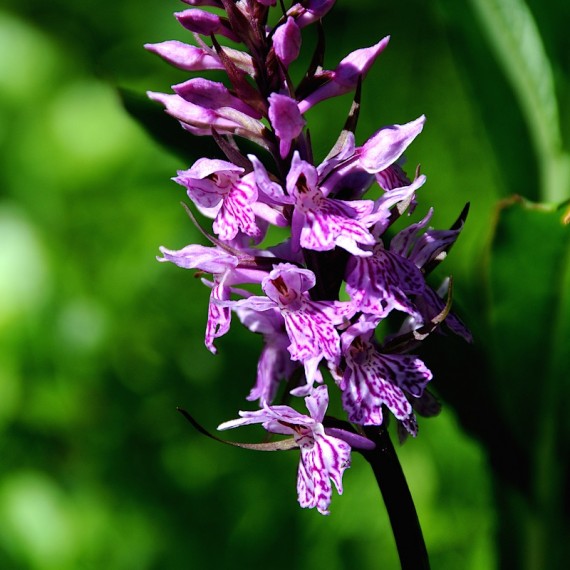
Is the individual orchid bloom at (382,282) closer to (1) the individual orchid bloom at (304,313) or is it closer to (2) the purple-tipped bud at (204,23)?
(1) the individual orchid bloom at (304,313)

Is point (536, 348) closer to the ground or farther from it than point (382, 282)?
closer to the ground

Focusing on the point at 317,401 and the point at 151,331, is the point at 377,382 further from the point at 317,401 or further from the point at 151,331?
the point at 151,331

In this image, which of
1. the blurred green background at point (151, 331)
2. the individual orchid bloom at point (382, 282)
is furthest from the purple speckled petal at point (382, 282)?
the blurred green background at point (151, 331)

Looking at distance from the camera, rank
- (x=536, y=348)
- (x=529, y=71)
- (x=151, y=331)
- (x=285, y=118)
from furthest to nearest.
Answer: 1. (x=151, y=331)
2. (x=529, y=71)
3. (x=536, y=348)
4. (x=285, y=118)

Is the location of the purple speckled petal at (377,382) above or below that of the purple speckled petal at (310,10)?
below

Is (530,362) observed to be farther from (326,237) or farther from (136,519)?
(136,519)

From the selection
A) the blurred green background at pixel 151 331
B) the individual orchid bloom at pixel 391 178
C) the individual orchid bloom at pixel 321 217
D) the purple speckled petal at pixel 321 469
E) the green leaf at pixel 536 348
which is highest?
the individual orchid bloom at pixel 321 217

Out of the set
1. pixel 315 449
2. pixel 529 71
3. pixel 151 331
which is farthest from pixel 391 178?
pixel 151 331
